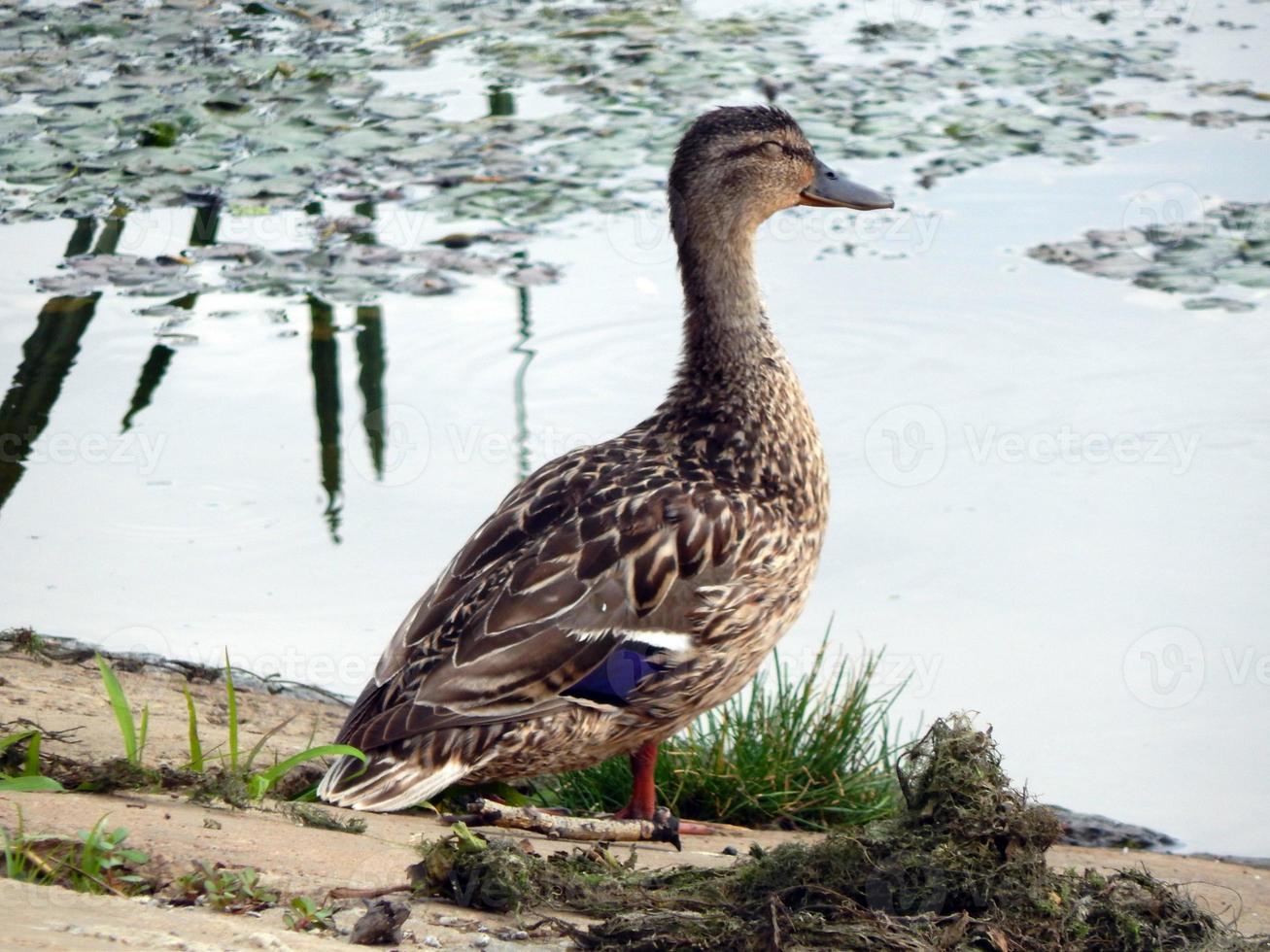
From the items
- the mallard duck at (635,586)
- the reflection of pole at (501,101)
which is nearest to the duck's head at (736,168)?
the mallard duck at (635,586)

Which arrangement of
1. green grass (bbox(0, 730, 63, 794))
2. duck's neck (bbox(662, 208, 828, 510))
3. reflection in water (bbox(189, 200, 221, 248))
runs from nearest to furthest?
green grass (bbox(0, 730, 63, 794)) < duck's neck (bbox(662, 208, 828, 510)) < reflection in water (bbox(189, 200, 221, 248))

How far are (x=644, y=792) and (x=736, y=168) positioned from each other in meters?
2.04

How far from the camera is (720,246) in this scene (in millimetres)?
5445

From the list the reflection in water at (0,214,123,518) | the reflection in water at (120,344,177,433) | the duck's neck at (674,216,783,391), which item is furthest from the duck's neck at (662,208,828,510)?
the reflection in water at (0,214,123,518)

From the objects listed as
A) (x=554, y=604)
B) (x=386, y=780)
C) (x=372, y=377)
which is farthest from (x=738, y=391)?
(x=372, y=377)

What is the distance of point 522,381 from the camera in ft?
24.7

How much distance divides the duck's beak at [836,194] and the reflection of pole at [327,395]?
2.28 metres

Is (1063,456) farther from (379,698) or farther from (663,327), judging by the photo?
(379,698)

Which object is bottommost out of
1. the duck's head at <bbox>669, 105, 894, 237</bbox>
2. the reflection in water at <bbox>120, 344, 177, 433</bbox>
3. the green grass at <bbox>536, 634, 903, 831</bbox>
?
the green grass at <bbox>536, 634, 903, 831</bbox>

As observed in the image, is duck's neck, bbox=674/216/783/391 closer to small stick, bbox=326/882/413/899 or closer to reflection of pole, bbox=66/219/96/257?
small stick, bbox=326/882/413/899

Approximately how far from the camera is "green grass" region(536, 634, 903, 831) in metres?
5.08

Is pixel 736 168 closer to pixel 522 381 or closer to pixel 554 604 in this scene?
pixel 554 604

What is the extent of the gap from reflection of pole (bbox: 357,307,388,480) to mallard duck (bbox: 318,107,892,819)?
2281 mm

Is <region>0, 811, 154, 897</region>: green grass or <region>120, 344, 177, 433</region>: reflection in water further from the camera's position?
<region>120, 344, 177, 433</region>: reflection in water
